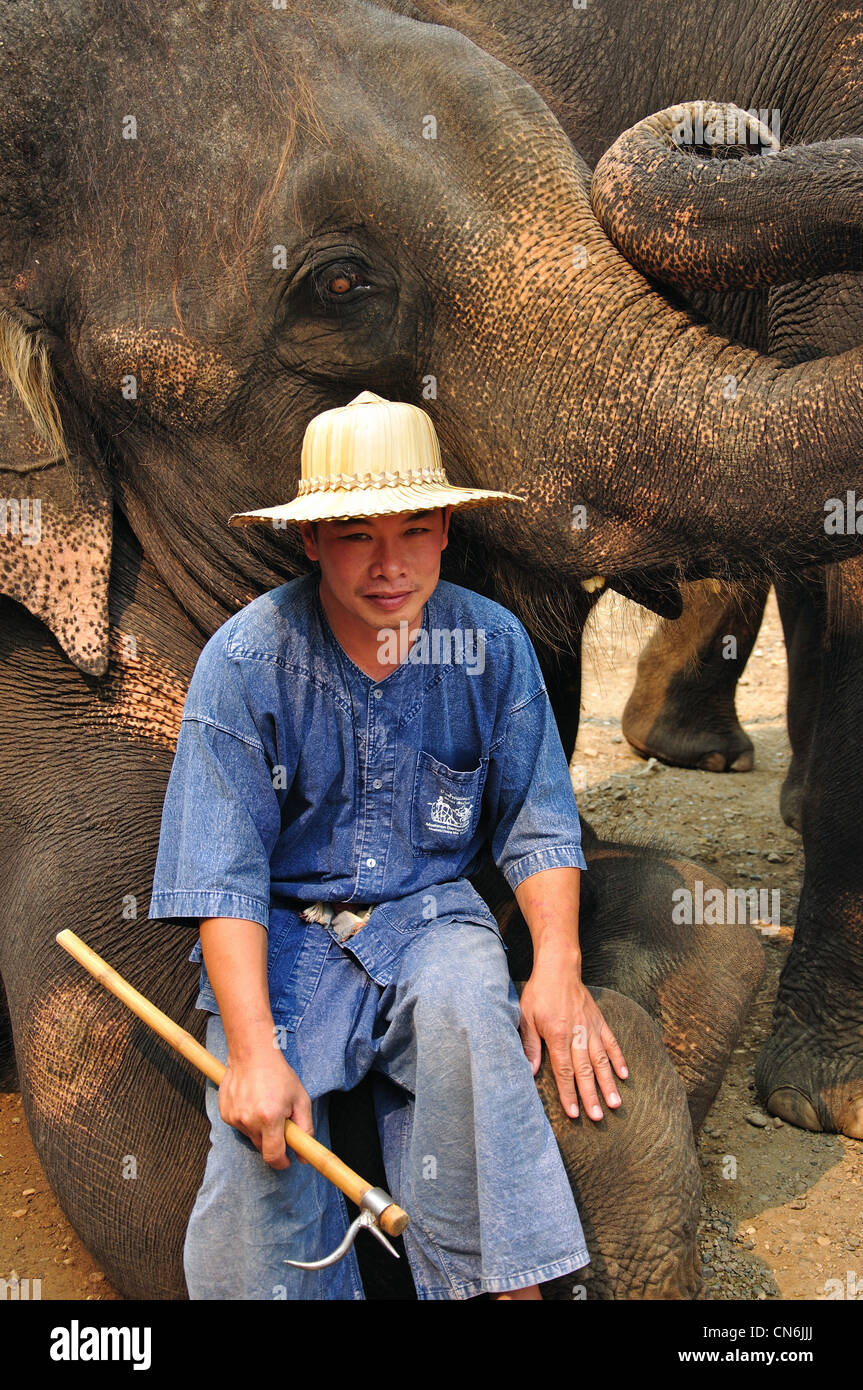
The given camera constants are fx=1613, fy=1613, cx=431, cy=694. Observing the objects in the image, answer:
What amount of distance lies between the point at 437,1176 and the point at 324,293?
1.47 metres

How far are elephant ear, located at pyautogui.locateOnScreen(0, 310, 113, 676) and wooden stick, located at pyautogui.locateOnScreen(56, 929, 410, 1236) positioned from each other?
570 mm

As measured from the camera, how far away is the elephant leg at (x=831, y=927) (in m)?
3.43

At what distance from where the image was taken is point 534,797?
8.25ft

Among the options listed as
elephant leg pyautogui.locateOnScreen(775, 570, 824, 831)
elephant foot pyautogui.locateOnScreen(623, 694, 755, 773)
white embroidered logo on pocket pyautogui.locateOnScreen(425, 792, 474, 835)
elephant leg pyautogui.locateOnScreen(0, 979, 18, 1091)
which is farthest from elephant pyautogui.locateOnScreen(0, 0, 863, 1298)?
elephant foot pyautogui.locateOnScreen(623, 694, 755, 773)

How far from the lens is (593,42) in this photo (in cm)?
370

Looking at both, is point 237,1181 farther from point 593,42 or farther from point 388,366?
point 593,42

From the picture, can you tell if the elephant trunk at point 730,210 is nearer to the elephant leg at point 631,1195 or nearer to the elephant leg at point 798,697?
the elephant leg at point 631,1195

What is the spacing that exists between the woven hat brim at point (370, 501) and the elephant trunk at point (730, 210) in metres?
0.63

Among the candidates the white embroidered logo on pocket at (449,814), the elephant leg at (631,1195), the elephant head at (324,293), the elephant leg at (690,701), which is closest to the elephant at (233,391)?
the elephant head at (324,293)

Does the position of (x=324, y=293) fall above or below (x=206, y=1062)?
above

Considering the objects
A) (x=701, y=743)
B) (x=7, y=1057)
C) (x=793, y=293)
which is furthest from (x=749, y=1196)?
(x=701, y=743)

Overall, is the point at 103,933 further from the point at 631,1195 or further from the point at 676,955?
the point at 676,955
